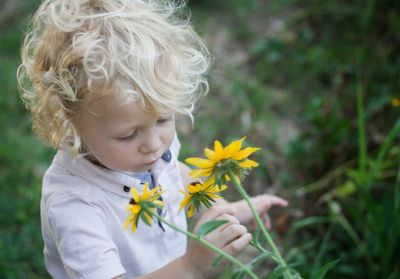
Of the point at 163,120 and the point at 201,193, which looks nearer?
the point at 201,193

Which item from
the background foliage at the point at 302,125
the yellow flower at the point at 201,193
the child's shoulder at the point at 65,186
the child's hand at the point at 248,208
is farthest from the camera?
the background foliage at the point at 302,125

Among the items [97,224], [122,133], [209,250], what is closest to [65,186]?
[97,224]

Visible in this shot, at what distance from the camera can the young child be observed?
1152 mm

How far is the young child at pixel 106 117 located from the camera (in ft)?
3.78

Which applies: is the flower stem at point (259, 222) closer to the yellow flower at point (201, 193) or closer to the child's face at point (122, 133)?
the yellow flower at point (201, 193)

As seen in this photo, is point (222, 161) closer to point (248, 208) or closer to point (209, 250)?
point (209, 250)

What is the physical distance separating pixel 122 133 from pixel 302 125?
5.02ft

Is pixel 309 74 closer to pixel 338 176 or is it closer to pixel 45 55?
pixel 338 176

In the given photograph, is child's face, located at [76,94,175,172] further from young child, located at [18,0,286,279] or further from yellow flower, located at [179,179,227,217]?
yellow flower, located at [179,179,227,217]

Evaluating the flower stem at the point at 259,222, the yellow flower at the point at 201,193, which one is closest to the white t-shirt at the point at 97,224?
the yellow flower at the point at 201,193

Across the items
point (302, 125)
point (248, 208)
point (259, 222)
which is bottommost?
point (302, 125)

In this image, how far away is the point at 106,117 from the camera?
3.82ft

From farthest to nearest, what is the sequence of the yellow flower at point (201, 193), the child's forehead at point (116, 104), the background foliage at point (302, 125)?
the background foliage at point (302, 125) → the child's forehead at point (116, 104) → the yellow flower at point (201, 193)

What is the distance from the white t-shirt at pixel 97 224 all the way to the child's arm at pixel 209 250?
0.11 m
